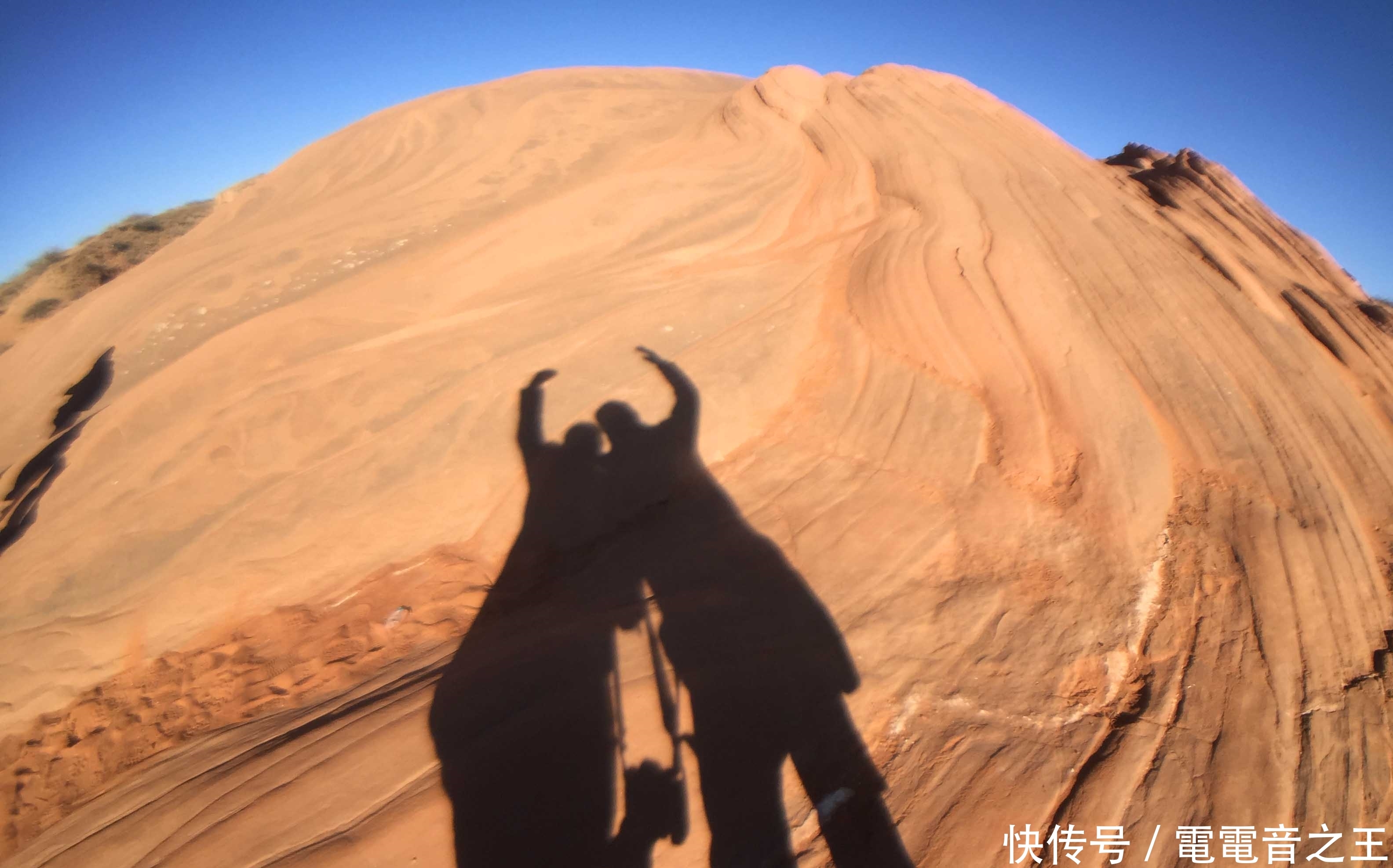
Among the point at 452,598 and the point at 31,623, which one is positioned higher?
the point at 31,623

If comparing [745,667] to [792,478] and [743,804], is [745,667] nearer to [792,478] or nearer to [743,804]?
[743,804]

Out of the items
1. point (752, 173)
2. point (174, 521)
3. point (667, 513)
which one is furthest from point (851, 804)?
point (752, 173)

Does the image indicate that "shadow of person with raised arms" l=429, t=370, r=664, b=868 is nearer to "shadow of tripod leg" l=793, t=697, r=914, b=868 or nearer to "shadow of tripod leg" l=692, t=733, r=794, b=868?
"shadow of tripod leg" l=692, t=733, r=794, b=868

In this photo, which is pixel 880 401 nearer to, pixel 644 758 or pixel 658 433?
pixel 658 433

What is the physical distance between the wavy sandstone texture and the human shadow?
0.12 m

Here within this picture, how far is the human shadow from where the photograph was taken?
7.25 ft

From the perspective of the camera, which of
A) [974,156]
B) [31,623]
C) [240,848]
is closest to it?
[240,848]

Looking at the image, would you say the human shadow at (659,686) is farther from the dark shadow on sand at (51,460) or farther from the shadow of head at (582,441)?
the dark shadow on sand at (51,460)

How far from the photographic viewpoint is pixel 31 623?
11.1ft

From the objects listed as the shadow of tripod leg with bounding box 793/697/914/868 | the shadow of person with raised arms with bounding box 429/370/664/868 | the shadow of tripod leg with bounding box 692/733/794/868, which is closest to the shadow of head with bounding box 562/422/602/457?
the shadow of person with raised arms with bounding box 429/370/664/868

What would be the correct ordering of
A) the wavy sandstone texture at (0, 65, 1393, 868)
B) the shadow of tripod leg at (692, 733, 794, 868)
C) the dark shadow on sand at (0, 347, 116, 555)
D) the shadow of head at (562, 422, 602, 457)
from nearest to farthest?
the shadow of tripod leg at (692, 733, 794, 868)
the wavy sandstone texture at (0, 65, 1393, 868)
the dark shadow on sand at (0, 347, 116, 555)
the shadow of head at (562, 422, 602, 457)

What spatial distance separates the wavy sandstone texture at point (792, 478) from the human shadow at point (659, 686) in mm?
120

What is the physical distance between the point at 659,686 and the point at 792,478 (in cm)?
173

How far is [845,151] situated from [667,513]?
193 inches
